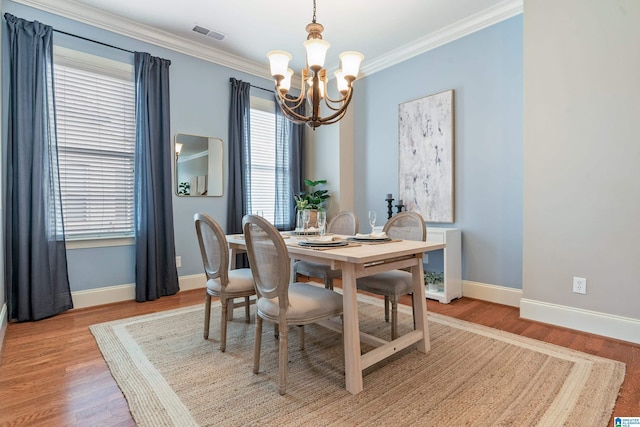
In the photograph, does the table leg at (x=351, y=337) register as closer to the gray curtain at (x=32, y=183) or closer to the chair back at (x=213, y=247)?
the chair back at (x=213, y=247)

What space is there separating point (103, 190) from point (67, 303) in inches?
43.7

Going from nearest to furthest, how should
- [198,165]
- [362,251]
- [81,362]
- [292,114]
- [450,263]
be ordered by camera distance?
[362,251], [81,362], [292,114], [450,263], [198,165]

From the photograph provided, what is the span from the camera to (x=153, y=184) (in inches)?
137

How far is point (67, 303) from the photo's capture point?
3.05 metres

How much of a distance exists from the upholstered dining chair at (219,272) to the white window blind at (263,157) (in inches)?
82.4

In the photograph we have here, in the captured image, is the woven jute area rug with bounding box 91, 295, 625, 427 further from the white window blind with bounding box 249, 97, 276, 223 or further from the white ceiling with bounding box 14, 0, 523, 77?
the white ceiling with bounding box 14, 0, 523, 77

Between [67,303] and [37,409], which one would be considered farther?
[67,303]

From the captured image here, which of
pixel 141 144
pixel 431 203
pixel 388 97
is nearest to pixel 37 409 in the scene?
pixel 141 144

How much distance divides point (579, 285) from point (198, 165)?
390 cm

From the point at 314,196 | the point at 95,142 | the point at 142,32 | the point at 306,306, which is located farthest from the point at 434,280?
the point at 142,32

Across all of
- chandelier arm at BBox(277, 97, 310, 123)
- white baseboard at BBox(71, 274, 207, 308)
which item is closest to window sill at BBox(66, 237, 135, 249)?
white baseboard at BBox(71, 274, 207, 308)

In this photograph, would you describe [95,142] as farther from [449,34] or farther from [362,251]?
[449,34]

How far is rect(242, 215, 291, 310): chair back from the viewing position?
5.52ft

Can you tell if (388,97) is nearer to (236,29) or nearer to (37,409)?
(236,29)
